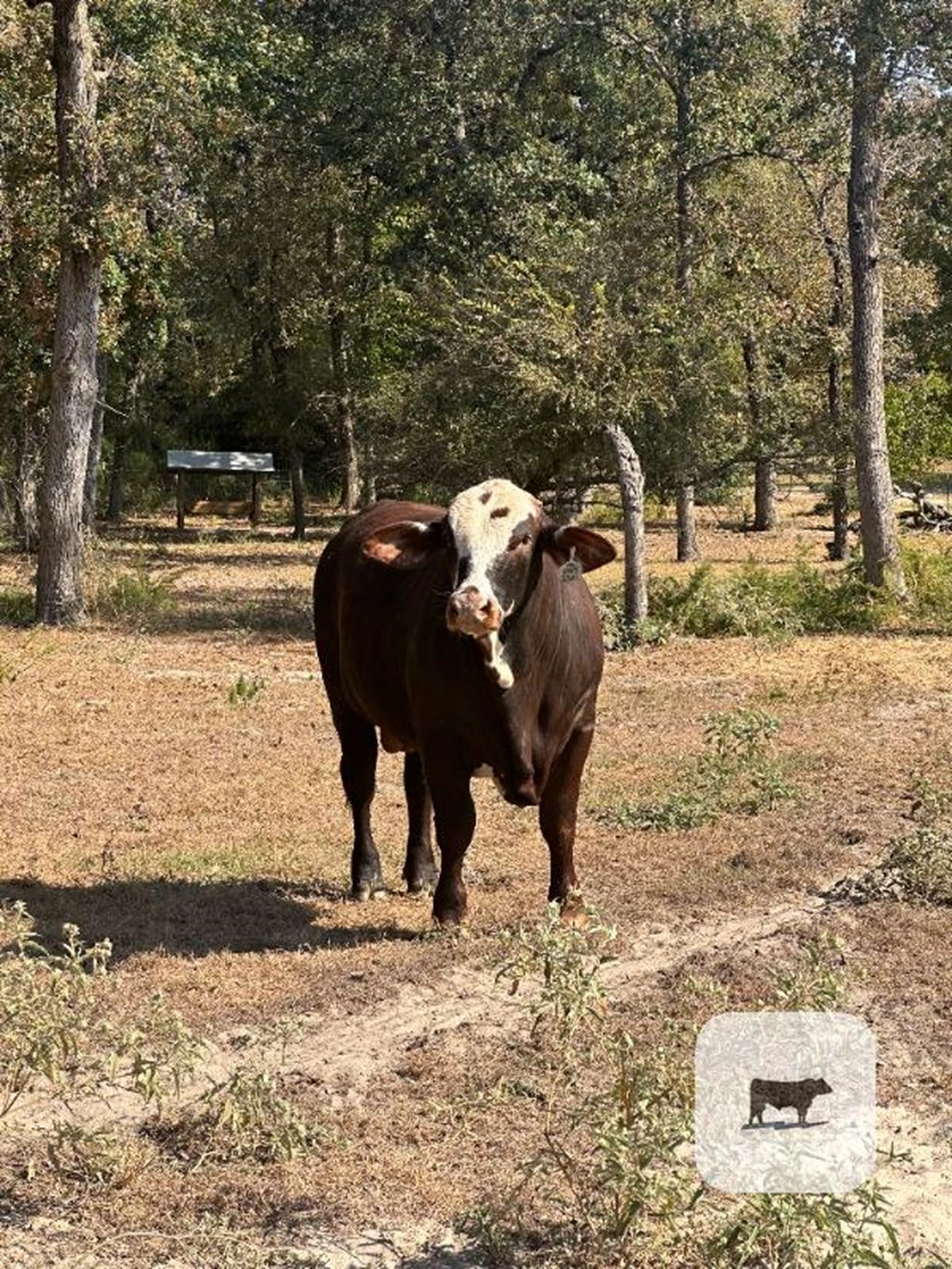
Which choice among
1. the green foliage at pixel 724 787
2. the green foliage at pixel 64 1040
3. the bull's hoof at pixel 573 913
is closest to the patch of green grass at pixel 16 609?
the green foliage at pixel 724 787

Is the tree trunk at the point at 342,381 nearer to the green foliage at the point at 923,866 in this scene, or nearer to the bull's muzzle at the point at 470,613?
the green foliage at the point at 923,866

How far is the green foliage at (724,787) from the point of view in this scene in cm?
957

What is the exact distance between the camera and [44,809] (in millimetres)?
10133

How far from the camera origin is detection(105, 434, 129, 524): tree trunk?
40750mm

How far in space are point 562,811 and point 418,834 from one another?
124 centimetres

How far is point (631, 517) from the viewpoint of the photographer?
18234 mm

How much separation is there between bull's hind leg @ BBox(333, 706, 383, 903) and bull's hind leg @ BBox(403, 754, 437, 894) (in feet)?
0.55

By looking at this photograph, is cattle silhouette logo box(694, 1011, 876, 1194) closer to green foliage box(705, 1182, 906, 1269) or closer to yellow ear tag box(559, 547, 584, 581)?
green foliage box(705, 1182, 906, 1269)

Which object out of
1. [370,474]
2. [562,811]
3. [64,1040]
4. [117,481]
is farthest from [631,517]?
[117,481]

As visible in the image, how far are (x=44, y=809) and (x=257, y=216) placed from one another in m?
25.3

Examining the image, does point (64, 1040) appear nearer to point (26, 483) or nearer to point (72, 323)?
point (72, 323)

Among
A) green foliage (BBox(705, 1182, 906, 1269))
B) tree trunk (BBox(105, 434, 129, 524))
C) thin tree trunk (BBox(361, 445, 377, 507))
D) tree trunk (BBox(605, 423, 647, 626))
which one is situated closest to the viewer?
green foliage (BBox(705, 1182, 906, 1269))

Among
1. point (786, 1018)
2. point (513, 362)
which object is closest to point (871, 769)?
point (786, 1018)

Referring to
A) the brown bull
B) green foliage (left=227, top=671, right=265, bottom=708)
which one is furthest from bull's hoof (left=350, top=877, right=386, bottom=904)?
green foliage (left=227, top=671, right=265, bottom=708)
